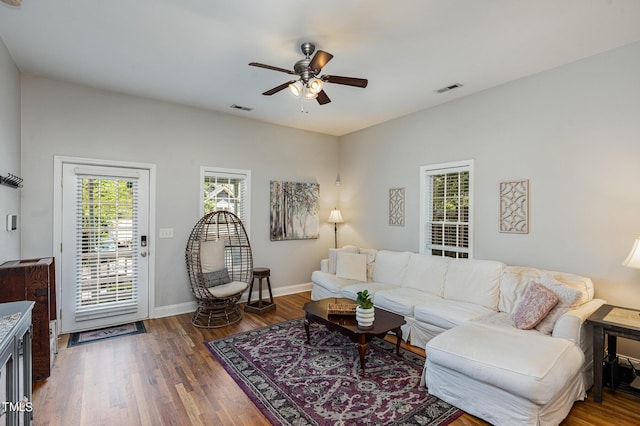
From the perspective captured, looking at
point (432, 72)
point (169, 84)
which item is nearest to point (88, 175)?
point (169, 84)

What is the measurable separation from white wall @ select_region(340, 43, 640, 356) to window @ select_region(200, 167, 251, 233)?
9.60ft

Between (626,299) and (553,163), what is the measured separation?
4.79 ft

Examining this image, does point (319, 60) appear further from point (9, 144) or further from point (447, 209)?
point (9, 144)

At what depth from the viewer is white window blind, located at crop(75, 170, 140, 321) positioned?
396cm

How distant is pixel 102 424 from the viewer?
2232 mm

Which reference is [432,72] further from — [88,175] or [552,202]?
[88,175]

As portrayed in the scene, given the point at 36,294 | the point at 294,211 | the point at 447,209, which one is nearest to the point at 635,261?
the point at 447,209

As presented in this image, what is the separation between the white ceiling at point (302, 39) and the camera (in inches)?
96.0

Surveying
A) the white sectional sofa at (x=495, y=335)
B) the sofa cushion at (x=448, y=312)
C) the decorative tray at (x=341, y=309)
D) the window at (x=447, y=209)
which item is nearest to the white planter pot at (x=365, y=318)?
the decorative tray at (x=341, y=309)

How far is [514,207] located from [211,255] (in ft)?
13.0

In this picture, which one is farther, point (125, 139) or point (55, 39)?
point (125, 139)

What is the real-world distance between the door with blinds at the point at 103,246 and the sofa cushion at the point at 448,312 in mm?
3657

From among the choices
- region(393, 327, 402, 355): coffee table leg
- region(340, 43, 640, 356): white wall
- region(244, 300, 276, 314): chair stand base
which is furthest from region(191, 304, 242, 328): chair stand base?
region(340, 43, 640, 356): white wall

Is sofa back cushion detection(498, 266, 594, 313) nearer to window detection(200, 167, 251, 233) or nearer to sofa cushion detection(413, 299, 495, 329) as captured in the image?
sofa cushion detection(413, 299, 495, 329)
